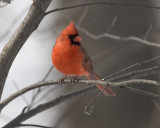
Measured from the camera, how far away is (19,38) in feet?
7.02

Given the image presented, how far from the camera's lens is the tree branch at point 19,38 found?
6.93ft

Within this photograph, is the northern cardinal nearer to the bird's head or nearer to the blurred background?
the bird's head

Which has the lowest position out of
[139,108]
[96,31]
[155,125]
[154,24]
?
[155,125]

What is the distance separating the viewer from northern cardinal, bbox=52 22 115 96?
10.0ft

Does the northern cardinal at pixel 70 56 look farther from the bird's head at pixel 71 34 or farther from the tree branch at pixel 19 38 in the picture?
the tree branch at pixel 19 38

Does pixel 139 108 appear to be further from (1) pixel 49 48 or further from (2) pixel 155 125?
(1) pixel 49 48

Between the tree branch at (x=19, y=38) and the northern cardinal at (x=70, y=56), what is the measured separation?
2.90 ft

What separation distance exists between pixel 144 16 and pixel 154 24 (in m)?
0.33

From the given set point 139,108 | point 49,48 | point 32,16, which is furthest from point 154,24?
point 32,16

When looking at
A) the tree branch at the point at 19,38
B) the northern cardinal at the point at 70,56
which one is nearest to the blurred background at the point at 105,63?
the northern cardinal at the point at 70,56

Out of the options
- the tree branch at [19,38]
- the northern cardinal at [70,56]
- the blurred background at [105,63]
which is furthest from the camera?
the blurred background at [105,63]

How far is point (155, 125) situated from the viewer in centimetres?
412

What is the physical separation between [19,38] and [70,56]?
1.02 m

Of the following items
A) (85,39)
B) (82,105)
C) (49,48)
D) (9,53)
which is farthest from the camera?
(49,48)
